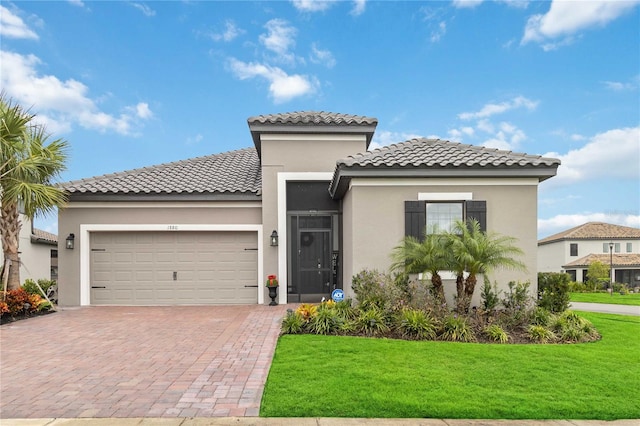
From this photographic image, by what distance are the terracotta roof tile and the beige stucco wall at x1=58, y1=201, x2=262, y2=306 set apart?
469 mm

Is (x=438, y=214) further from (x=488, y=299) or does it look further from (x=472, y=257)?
(x=488, y=299)

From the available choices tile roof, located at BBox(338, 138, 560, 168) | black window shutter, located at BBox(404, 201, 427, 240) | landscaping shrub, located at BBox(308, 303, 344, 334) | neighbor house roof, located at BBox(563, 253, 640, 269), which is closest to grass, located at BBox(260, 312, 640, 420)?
landscaping shrub, located at BBox(308, 303, 344, 334)

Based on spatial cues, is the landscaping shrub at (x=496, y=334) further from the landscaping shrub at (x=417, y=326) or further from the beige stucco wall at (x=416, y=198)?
the beige stucco wall at (x=416, y=198)

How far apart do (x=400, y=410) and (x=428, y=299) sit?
426cm

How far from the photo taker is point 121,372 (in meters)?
5.66

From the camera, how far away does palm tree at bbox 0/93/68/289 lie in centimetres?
1041

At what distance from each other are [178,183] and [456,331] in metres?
9.91

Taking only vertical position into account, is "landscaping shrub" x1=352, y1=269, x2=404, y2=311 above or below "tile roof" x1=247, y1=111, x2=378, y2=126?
below

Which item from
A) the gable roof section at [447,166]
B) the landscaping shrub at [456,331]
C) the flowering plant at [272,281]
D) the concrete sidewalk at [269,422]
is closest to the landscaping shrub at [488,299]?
the landscaping shrub at [456,331]

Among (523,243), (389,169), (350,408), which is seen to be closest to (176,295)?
(389,169)

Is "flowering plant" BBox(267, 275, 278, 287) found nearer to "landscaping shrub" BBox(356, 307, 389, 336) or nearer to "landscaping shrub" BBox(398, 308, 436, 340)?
"landscaping shrub" BBox(356, 307, 389, 336)

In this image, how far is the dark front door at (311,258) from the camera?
12383 millimetres

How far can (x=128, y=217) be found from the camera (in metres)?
12.3

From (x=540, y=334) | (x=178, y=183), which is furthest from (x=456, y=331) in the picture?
(x=178, y=183)
